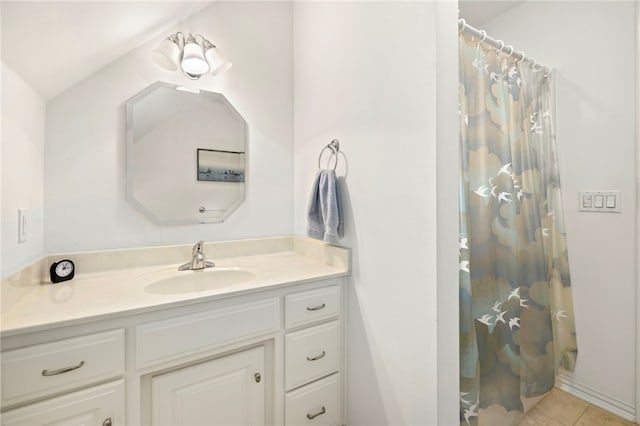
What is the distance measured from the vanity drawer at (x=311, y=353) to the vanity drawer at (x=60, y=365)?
2.04 feet

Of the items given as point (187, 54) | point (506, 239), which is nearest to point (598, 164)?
point (506, 239)

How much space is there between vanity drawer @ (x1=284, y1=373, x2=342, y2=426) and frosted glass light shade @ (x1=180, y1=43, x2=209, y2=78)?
1.62 metres

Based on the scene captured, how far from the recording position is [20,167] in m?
1.04

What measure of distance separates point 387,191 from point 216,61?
3.82 ft

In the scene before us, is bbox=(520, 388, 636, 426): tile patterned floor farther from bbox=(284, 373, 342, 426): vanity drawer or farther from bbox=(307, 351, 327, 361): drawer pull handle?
bbox=(307, 351, 327, 361): drawer pull handle

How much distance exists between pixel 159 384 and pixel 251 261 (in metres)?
0.72


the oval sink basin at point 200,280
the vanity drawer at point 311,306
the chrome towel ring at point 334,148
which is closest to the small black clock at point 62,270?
the oval sink basin at point 200,280

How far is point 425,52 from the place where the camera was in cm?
105

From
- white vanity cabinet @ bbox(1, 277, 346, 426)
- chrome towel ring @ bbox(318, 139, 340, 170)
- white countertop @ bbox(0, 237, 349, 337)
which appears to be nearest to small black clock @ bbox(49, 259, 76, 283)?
white countertop @ bbox(0, 237, 349, 337)

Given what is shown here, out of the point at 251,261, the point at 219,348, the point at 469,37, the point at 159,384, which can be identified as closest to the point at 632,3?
the point at 469,37

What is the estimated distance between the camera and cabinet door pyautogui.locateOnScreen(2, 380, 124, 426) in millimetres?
812

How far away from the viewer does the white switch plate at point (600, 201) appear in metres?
1.60

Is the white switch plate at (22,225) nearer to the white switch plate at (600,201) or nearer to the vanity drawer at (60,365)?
the vanity drawer at (60,365)

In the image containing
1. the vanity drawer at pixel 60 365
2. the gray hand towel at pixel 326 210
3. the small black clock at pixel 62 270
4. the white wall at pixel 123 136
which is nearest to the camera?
the vanity drawer at pixel 60 365
